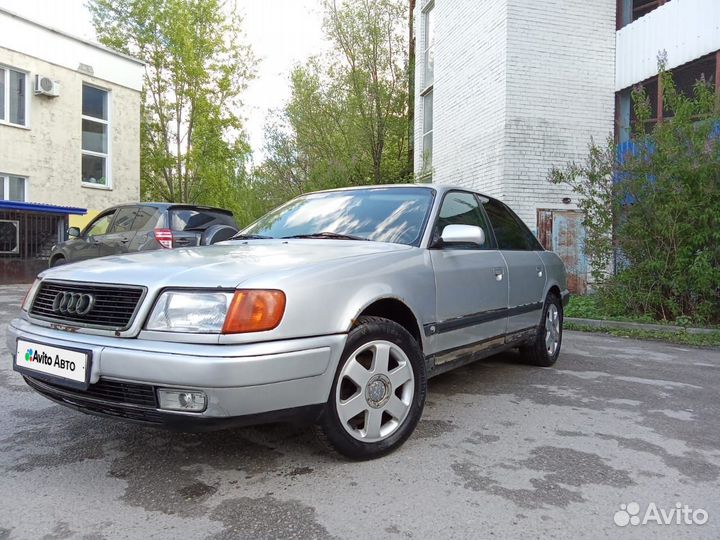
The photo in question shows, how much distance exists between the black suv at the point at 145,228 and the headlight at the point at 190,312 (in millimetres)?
5209

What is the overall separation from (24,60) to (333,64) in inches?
341

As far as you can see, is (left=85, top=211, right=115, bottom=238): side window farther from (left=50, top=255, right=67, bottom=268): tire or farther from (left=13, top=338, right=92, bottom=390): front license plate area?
(left=13, top=338, right=92, bottom=390): front license plate area

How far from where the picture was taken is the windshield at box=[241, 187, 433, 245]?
11.4 feet

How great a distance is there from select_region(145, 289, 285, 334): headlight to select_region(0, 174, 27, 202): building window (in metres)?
15.6

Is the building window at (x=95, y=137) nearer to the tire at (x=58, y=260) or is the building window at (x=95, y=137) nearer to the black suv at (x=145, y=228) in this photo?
the tire at (x=58, y=260)

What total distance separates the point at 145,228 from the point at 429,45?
11.3m

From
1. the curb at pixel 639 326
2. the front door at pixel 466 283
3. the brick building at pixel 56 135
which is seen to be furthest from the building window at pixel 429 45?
the front door at pixel 466 283

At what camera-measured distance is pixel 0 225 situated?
1259 cm

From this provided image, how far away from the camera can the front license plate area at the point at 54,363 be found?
2391mm

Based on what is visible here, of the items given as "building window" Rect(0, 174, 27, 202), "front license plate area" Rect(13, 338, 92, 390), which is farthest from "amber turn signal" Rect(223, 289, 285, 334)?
"building window" Rect(0, 174, 27, 202)

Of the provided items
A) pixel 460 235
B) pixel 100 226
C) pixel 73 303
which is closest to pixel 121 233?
pixel 100 226

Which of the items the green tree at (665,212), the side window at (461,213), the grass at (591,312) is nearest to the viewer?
the side window at (461,213)

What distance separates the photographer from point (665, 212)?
7.20m

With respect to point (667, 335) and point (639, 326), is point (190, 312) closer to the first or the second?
point (667, 335)
